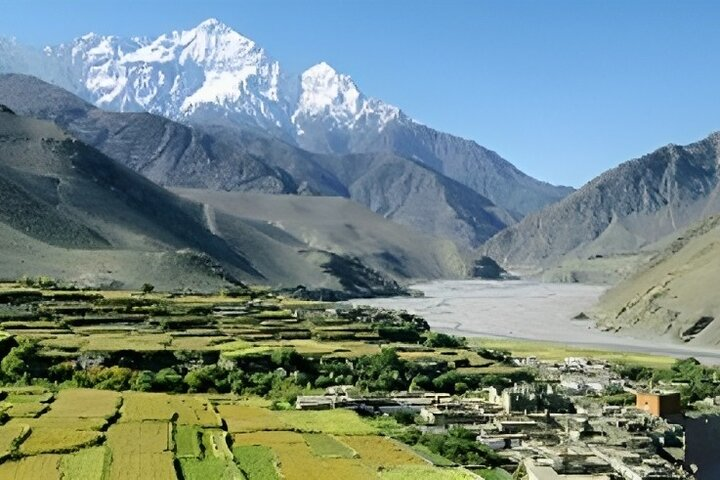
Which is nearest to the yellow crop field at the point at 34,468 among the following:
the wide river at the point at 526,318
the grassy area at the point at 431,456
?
the grassy area at the point at 431,456

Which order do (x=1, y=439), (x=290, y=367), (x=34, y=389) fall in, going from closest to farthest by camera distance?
(x=1, y=439), (x=34, y=389), (x=290, y=367)

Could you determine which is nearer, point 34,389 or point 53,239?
point 34,389

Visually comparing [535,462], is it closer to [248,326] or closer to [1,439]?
[1,439]

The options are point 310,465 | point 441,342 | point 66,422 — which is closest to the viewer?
point 310,465

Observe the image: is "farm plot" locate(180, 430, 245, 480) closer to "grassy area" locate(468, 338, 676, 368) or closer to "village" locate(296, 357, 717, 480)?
"village" locate(296, 357, 717, 480)

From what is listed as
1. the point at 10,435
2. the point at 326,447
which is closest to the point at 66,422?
the point at 10,435

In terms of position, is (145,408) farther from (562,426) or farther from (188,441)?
(562,426)

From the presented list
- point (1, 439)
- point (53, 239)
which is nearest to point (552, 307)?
point (53, 239)
